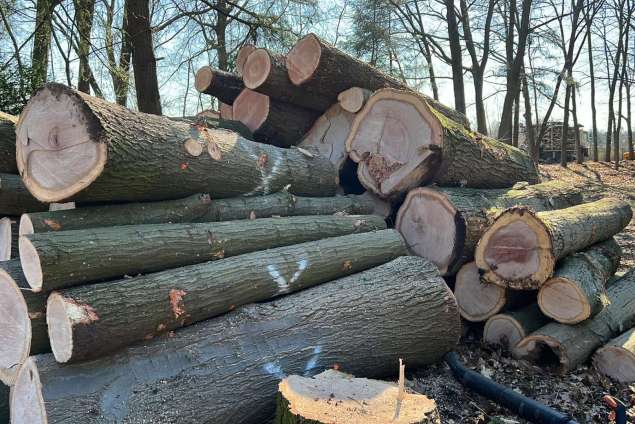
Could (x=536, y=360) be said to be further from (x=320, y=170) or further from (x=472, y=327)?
(x=320, y=170)

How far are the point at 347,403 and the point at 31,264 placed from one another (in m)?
1.63

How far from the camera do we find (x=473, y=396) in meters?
3.26

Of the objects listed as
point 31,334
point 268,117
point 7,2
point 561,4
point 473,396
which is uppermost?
point 561,4

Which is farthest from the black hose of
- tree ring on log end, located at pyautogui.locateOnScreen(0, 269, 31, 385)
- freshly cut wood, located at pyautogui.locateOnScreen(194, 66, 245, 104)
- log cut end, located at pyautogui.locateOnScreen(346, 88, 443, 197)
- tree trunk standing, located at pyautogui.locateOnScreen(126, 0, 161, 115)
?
tree trunk standing, located at pyautogui.locateOnScreen(126, 0, 161, 115)

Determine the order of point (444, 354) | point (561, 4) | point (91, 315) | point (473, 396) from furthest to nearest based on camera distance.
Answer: point (561, 4)
point (444, 354)
point (473, 396)
point (91, 315)

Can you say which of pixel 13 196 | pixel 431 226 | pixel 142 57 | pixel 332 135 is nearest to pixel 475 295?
pixel 431 226

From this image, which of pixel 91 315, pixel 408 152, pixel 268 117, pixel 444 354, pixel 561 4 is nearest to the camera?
pixel 91 315

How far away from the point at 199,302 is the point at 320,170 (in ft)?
6.70

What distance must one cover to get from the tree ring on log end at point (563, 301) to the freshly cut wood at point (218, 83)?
350cm

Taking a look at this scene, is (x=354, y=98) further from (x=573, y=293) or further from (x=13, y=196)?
(x=13, y=196)

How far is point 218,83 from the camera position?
494 centimetres

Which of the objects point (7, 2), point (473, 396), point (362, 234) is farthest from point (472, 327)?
point (7, 2)

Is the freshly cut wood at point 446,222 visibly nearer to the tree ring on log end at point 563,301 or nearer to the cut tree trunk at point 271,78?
the tree ring on log end at point 563,301

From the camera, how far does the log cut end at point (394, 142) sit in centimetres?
401
